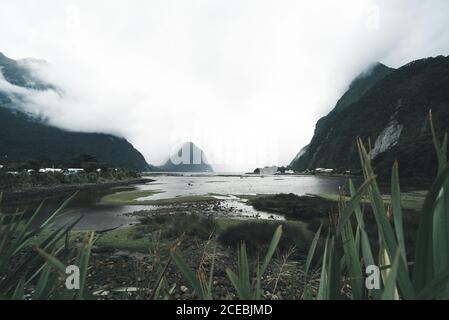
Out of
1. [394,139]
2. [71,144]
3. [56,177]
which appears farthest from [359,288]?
[71,144]

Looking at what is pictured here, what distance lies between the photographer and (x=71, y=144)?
18438cm

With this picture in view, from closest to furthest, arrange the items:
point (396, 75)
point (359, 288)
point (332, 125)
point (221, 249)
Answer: point (359, 288) < point (221, 249) < point (396, 75) < point (332, 125)

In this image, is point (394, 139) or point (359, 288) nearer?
point (359, 288)

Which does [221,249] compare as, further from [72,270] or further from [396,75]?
[396,75]

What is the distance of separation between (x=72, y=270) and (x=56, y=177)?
6805cm

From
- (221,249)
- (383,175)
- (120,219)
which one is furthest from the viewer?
(383,175)

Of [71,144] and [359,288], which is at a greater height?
[71,144]
